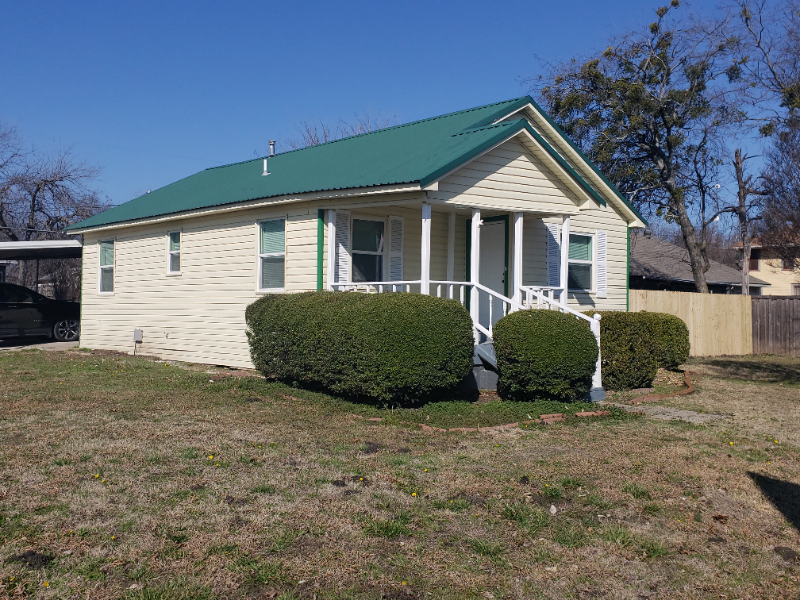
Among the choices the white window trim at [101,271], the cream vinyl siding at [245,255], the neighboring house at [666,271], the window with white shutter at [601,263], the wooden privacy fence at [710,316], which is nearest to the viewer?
the cream vinyl siding at [245,255]

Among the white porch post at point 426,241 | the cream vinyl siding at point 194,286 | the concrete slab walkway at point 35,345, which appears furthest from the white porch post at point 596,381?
the concrete slab walkway at point 35,345

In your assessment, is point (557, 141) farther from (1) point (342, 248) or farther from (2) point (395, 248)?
(1) point (342, 248)

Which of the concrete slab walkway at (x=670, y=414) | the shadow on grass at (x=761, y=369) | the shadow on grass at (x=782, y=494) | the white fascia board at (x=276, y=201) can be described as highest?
the white fascia board at (x=276, y=201)

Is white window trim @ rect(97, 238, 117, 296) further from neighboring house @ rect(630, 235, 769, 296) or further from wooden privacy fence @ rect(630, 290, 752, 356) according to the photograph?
neighboring house @ rect(630, 235, 769, 296)

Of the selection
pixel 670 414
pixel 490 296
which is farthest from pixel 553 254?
pixel 670 414

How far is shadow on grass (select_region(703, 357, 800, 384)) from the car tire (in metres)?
16.5

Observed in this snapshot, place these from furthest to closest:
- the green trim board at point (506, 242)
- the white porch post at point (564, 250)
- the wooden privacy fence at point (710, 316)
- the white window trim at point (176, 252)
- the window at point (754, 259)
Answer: the window at point (754, 259) < the wooden privacy fence at point (710, 316) < the white window trim at point (176, 252) < the green trim board at point (506, 242) < the white porch post at point (564, 250)

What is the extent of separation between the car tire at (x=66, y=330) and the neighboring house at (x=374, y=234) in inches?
80.3

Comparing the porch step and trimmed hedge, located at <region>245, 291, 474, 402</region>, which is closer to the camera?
trimmed hedge, located at <region>245, 291, 474, 402</region>

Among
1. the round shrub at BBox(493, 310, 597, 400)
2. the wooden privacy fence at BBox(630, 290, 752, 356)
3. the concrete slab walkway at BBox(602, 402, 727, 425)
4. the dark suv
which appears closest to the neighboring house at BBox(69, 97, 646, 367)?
the round shrub at BBox(493, 310, 597, 400)

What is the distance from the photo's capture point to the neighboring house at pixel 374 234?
1169 centimetres

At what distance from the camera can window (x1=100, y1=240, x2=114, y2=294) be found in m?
17.8

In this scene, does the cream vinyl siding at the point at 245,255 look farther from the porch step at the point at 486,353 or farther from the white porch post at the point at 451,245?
the porch step at the point at 486,353

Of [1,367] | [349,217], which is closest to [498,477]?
[349,217]
